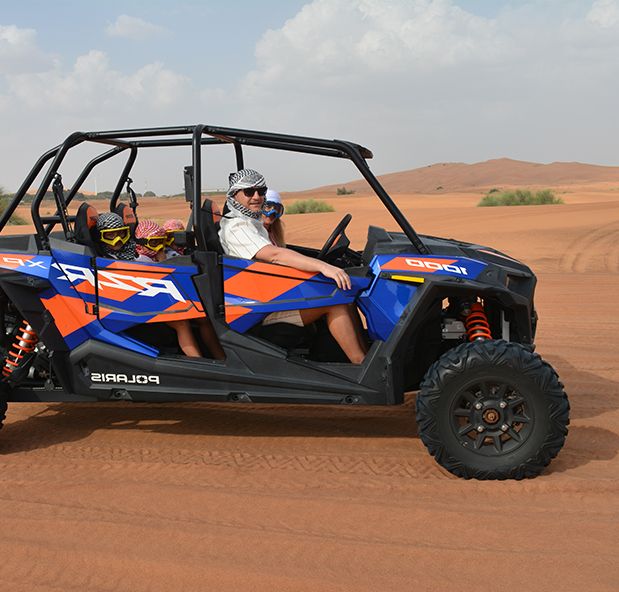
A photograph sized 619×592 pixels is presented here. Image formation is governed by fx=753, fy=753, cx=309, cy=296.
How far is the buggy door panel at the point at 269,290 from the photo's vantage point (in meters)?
4.25

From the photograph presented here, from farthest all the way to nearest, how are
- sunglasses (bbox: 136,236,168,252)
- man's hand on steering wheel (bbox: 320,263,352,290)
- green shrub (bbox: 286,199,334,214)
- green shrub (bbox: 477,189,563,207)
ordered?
green shrub (bbox: 286,199,334,214)
green shrub (bbox: 477,189,563,207)
sunglasses (bbox: 136,236,168,252)
man's hand on steering wheel (bbox: 320,263,352,290)

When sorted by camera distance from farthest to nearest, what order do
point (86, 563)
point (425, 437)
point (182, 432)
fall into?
1. point (182, 432)
2. point (425, 437)
3. point (86, 563)

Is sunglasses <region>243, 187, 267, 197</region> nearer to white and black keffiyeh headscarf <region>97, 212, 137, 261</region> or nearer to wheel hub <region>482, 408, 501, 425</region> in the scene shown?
white and black keffiyeh headscarf <region>97, 212, 137, 261</region>

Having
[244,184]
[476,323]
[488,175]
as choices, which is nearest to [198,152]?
[244,184]

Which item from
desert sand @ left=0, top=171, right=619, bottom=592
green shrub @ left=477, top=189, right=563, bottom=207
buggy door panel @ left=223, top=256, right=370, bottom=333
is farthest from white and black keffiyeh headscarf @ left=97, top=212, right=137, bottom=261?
green shrub @ left=477, top=189, right=563, bottom=207

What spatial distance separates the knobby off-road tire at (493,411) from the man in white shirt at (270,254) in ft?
1.82

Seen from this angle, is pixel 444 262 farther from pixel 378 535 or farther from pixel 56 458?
pixel 56 458

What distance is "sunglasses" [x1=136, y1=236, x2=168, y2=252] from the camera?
5621 mm

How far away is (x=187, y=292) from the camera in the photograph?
169 inches

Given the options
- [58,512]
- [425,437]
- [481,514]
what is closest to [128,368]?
[58,512]

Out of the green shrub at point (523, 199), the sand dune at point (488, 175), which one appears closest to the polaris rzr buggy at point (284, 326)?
the green shrub at point (523, 199)

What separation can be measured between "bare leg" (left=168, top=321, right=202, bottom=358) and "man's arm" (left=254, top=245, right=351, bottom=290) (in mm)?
618

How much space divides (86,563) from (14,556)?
0.34 metres

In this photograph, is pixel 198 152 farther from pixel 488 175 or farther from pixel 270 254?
pixel 488 175
